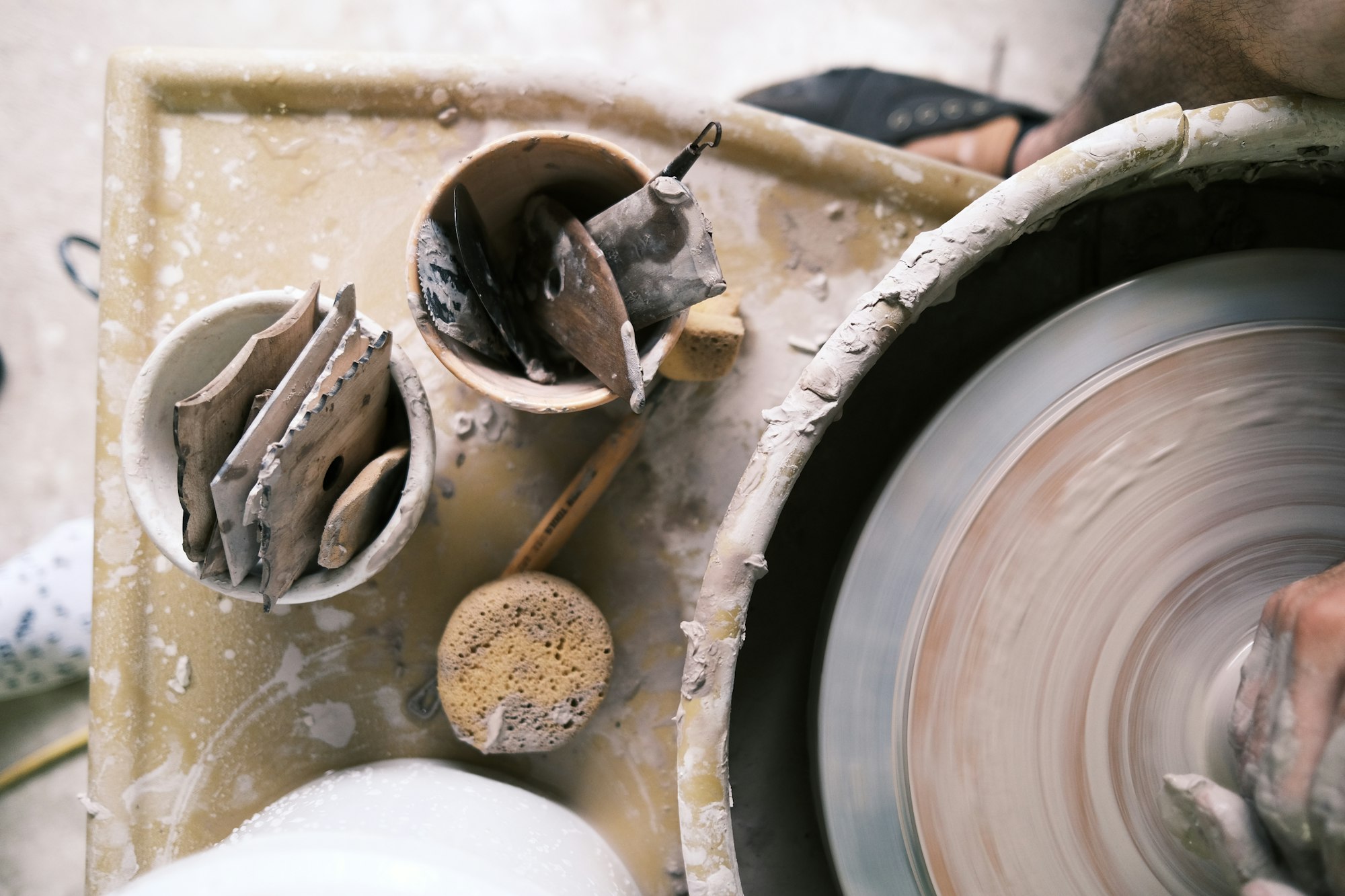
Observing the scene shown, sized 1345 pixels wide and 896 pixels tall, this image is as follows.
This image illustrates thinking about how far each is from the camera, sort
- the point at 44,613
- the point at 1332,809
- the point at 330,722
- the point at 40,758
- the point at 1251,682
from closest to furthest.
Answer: the point at 1332,809 < the point at 1251,682 < the point at 330,722 < the point at 44,613 < the point at 40,758

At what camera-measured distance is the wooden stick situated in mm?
1178

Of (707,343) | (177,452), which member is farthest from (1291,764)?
(177,452)

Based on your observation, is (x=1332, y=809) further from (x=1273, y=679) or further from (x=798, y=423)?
(x=798, y=423)

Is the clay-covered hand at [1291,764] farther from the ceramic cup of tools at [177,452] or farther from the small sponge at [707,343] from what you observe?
the ceramic cup of tools at [177,452]

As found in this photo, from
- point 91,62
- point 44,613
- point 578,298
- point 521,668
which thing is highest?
point 91,62

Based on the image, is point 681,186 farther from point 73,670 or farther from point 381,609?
point 73,670

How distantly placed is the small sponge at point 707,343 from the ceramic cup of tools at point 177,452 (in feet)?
0.70

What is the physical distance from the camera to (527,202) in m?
0.68

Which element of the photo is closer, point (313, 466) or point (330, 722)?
point (313, 466)

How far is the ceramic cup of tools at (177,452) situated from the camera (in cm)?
57

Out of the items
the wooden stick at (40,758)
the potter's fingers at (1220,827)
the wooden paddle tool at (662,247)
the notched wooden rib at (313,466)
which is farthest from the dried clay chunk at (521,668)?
the wooden stick at (40,758)

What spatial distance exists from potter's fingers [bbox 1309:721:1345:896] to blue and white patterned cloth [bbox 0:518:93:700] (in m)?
1.18

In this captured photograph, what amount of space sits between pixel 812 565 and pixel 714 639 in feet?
0.75

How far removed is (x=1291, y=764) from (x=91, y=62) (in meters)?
1.71
